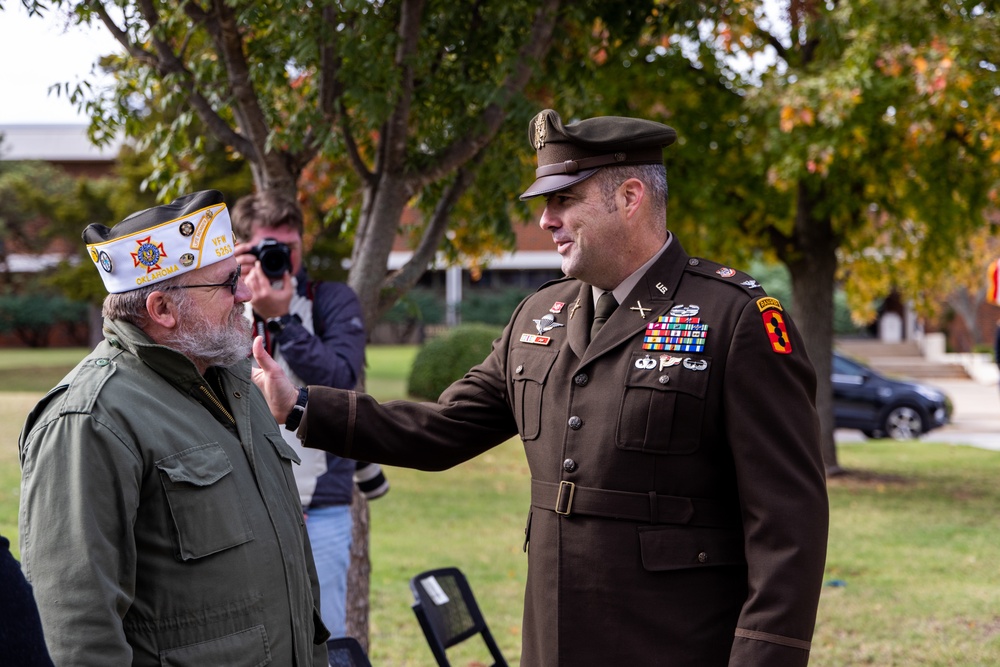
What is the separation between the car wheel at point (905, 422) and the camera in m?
17.9

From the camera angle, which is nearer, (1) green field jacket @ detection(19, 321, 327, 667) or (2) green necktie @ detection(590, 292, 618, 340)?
(1) green field jacket @ detection(19, 321, 327, 667)

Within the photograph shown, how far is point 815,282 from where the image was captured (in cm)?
1223

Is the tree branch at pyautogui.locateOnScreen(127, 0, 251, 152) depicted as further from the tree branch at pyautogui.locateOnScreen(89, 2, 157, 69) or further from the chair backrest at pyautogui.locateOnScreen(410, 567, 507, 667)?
the chair backrest at pyautogui.locateOnScreen(410, 567, 507, 667)

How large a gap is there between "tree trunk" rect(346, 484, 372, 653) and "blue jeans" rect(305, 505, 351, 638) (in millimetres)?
689

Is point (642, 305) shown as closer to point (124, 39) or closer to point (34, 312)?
point (124, 39)

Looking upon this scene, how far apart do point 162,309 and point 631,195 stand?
1.23m

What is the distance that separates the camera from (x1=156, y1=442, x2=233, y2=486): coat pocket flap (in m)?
2.25

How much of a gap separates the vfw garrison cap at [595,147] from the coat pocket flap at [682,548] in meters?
0.92

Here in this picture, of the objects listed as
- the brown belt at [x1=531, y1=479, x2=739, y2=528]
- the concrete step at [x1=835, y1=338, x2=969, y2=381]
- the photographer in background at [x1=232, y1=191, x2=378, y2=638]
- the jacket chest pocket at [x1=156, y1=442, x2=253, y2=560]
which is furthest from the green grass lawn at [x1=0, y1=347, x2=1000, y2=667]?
the concrete step at [x1=835, y1=338, x2=969, y2=381]

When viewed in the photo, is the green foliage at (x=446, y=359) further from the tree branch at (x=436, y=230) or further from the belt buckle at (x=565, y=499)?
the belt buckle at (x=565, y=499)

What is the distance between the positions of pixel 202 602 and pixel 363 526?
8.55ft

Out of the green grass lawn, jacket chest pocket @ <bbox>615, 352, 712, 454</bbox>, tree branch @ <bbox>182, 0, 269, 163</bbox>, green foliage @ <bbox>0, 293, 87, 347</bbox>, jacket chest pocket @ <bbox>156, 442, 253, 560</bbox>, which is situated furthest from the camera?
green foliage @ <bbox>0, 293, 87, 347</bbox>

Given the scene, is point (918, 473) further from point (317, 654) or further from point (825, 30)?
point (317, 654)

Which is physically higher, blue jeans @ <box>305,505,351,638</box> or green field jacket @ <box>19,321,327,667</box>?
green field jacket @ <box>19,321,327,667</box>
